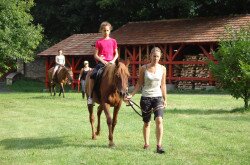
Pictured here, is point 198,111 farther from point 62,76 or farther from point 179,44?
point 179,44

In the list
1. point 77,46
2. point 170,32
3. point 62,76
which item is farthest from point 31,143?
point 77,46

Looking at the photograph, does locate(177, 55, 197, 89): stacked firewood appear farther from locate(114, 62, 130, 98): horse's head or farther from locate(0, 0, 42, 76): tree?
locate(114, 62, 130, 98): horse's head

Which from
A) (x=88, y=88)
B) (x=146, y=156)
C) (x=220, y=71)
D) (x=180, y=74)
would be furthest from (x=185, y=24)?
(x=146, y=156)

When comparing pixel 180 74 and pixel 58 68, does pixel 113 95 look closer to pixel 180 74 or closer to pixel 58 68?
pixel 58 68

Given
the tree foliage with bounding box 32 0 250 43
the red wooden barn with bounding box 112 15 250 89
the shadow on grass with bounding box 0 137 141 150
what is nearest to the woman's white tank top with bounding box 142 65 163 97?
the shadow on grass with bounding box 0 137 141 150

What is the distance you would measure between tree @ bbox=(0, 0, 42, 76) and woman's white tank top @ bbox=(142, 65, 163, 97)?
1552 cm

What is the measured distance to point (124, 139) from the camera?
410 inches

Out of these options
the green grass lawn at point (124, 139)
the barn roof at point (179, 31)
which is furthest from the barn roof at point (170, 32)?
the green grass lawn at point (124, 139)

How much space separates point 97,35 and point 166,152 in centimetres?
2997

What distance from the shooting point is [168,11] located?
129 feet

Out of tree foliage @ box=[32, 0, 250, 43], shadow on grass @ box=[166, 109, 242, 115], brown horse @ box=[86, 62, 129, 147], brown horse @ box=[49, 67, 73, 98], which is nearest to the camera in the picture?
brown horse @ box=[86, 62, 129, 147]

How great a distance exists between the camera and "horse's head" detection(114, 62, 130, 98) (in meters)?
9.06

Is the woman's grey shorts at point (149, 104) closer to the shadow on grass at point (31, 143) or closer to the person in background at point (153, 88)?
the person in background at point (153, 88)

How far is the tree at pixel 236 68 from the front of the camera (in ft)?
52.2
